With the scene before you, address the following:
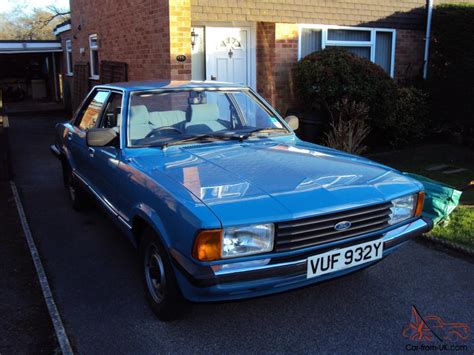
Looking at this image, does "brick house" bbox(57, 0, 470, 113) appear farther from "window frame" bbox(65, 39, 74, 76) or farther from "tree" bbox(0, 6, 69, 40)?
"tree" bbox(0, 6, 69, 40)

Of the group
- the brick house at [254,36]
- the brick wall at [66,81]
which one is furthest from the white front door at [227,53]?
the brick wall at [66,81]

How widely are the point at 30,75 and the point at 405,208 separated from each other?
78.3ft

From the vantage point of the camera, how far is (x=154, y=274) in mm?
3186

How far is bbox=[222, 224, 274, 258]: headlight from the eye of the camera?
2.55 metres

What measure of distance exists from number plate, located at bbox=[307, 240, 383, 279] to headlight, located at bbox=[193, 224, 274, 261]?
0.31 m

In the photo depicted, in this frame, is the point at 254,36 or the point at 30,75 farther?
the point at 30,75

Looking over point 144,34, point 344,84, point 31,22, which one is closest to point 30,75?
point 31,22

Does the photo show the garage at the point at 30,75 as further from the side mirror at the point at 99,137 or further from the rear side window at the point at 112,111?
the side mirror at the point at 99,137

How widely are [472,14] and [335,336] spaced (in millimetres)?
8916

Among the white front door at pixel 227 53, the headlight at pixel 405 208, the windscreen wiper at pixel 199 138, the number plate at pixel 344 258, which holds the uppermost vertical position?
the white front door at pixel 227 53

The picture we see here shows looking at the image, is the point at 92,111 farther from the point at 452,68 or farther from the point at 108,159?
the point at 452,68

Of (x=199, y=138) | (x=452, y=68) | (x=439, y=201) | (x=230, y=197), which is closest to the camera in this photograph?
(x=230, y=197)

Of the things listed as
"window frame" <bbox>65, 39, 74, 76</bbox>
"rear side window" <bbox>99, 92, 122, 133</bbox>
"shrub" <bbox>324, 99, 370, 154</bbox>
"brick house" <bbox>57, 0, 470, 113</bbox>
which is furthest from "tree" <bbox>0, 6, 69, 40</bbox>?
"rear side window" <bbox>99, 92, 122, 133</bbox>

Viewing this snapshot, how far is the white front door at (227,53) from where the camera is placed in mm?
8758
